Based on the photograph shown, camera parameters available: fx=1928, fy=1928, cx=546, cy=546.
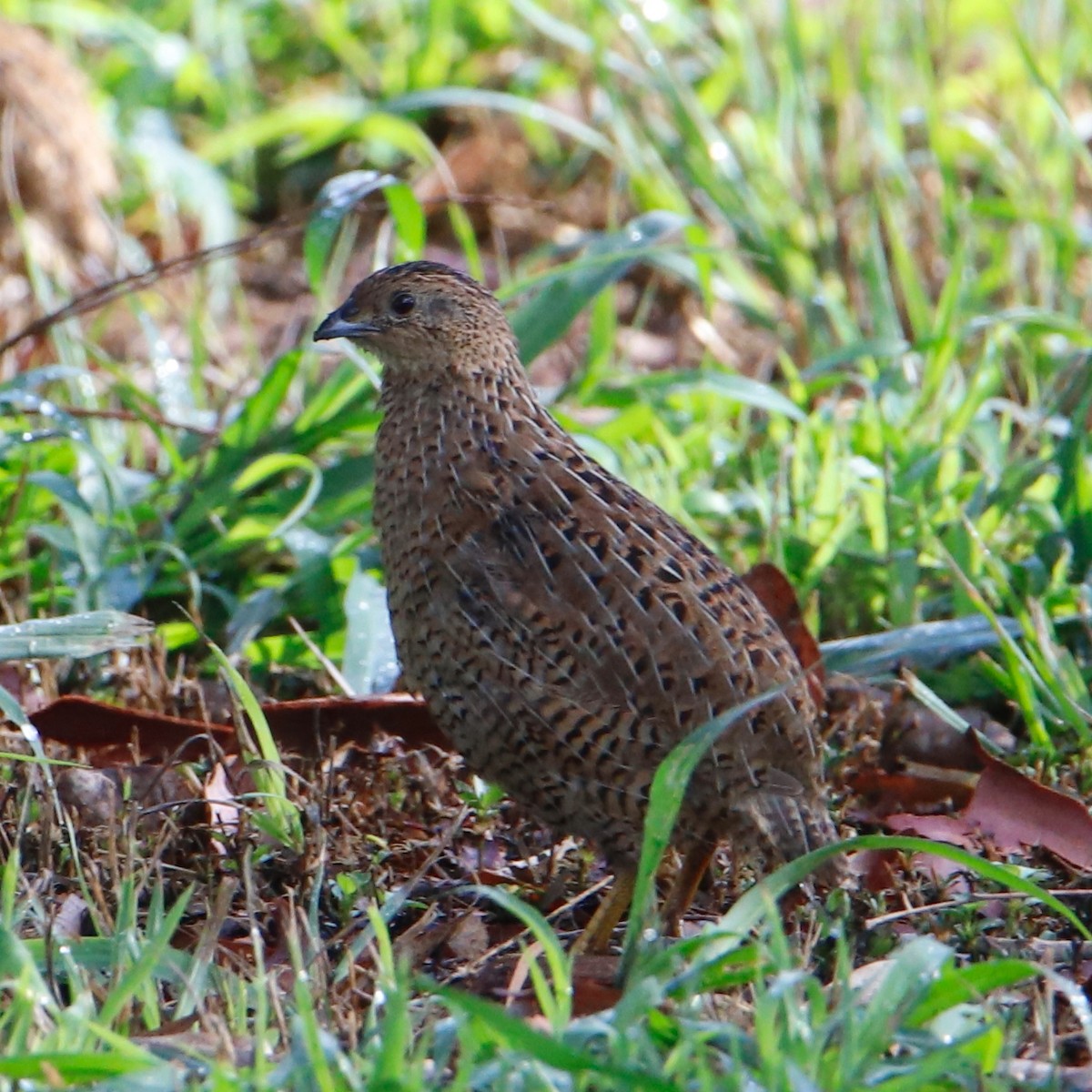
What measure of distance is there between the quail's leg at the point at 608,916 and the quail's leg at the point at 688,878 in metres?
0.08

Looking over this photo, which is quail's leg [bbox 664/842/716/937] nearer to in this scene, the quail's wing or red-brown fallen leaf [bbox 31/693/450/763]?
the quail's wing

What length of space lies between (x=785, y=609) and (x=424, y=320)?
3.59 ft

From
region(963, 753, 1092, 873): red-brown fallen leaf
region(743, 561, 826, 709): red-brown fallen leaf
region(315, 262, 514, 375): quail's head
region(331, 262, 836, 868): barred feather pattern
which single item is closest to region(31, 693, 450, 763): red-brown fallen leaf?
region(331, 262, 836, 868): barred feather pattern

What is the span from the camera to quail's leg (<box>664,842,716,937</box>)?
3.45 metres

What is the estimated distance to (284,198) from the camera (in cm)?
736

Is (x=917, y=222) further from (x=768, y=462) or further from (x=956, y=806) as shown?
(x=956, y=806)

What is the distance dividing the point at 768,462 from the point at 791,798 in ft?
6.36

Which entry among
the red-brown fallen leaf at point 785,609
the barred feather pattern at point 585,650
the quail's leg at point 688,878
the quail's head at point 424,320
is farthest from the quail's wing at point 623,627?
the red-brown fallen leaf at point 785,609

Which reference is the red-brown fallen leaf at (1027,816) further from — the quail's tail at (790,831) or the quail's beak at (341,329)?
the quail's beak at (341,329)

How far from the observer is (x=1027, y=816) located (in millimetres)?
3697

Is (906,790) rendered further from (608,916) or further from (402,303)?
(402,303)

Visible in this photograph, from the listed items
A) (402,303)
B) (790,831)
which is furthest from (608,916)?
(402,303)

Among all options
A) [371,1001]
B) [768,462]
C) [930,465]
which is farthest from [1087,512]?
[371,1001]

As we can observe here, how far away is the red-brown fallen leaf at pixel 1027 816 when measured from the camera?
3.62 m
